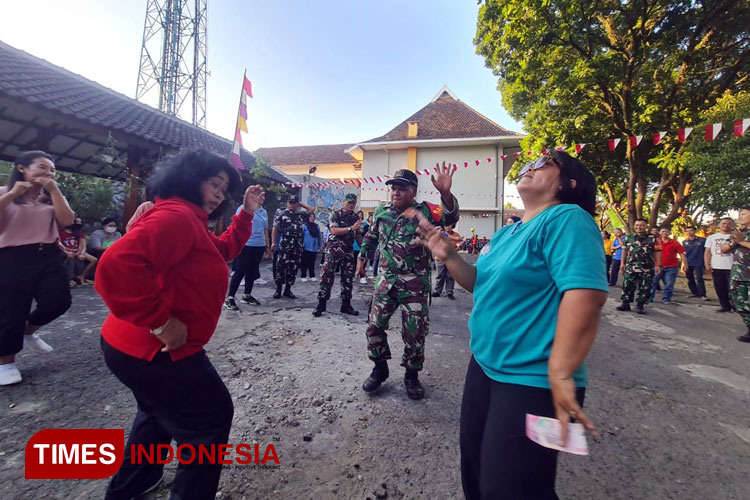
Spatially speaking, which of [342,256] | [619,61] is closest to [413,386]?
[342,256]

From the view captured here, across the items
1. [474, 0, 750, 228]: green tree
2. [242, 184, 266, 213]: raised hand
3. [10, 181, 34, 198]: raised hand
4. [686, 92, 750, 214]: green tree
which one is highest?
[474, 0, 750, 228]: green tree

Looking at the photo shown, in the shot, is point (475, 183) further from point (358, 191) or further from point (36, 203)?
point (36, 203)

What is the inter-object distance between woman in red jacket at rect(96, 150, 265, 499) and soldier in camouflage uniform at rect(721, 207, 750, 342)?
7015 millimetres

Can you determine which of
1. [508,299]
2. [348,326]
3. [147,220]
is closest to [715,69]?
[348,326]

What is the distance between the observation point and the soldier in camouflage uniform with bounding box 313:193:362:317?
16.1 ft

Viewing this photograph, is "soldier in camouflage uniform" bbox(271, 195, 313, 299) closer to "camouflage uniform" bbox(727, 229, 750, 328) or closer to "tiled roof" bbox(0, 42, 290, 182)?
"tiled roof" bbox(0, 42, 290, 182)

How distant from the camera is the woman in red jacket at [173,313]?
1122 mm

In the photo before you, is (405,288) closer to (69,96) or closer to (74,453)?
(74,453)

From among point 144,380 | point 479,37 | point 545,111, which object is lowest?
point 144,380

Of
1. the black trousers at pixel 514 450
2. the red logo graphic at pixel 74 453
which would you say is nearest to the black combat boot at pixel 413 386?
the black trousers at pixel 514 450

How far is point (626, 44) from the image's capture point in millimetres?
9281

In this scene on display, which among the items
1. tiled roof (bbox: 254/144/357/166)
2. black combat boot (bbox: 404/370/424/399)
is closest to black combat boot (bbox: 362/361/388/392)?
black combat boot (bbox: 404/370/424/399)

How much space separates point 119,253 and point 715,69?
14.2m

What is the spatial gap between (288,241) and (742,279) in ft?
23.4
